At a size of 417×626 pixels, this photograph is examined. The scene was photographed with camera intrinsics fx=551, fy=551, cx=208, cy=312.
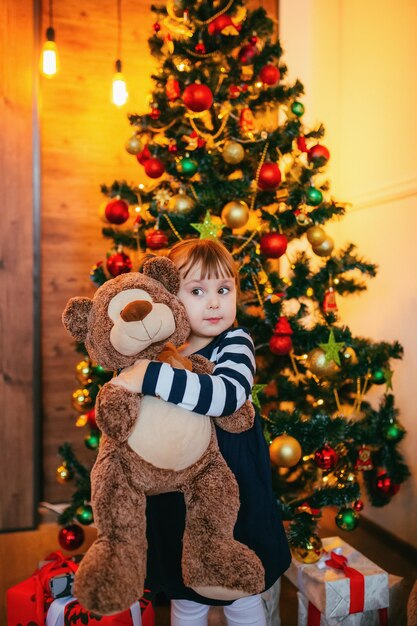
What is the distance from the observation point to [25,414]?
7.72 feet

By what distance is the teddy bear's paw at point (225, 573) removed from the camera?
0.99 metres

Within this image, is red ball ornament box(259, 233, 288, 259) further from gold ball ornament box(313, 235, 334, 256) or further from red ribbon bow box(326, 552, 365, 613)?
red ribbon bow box(326, 552, 365, 613)

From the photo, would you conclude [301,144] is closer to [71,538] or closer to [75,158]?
[75,158]

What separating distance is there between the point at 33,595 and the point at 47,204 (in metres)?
1.61

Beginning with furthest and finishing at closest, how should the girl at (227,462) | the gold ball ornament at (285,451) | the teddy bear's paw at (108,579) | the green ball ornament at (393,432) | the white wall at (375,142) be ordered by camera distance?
the white wall at (375,142) → the green ball ornament at (393,432) → the gold ball ornament at (285,451) → the girl at (227,462) → the teddy bear's paw at (108,579)

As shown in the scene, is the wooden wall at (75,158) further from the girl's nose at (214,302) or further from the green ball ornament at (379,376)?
the girl's nose at (214,302)

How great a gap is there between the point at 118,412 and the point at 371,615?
1.11 meters

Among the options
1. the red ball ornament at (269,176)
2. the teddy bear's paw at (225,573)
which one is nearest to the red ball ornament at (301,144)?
the red ball ornament at (269,176)

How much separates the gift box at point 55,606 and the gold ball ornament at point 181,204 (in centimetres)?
111

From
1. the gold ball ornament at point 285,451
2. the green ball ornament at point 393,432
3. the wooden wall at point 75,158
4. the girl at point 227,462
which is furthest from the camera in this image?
the wooden wall at point 75,158

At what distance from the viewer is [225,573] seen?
99 centimetres

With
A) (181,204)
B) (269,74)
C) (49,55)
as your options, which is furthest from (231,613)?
(49,55)

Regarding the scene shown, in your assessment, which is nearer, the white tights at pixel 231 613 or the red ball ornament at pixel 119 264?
the white tights at pixel 231 613

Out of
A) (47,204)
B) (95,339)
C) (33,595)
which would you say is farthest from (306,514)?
(47,204)
